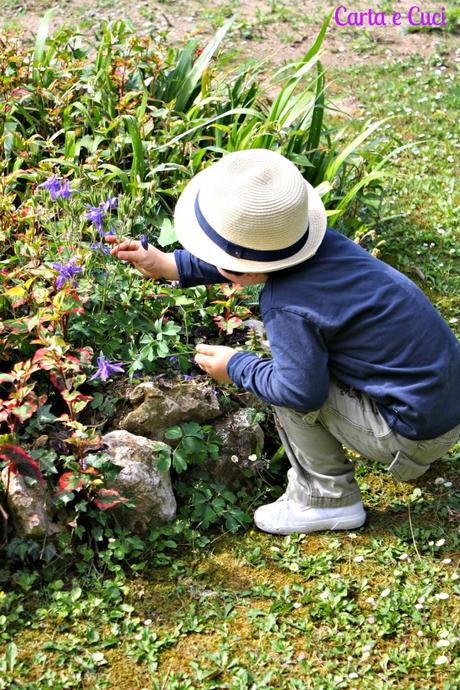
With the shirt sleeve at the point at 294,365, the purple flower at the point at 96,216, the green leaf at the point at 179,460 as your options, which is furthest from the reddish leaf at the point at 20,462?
the purple flower at the point at 96,216

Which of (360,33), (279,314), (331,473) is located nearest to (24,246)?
(279,314)

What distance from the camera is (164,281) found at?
11.5 feet

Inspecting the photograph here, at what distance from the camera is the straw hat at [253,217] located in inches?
98.3

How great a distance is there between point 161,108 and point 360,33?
2.96 m

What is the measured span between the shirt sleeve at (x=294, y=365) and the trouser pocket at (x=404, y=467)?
0.36 meters

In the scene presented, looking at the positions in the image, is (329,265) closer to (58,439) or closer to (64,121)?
(58,439)

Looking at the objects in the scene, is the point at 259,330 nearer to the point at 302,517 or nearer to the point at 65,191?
the point at 302,517

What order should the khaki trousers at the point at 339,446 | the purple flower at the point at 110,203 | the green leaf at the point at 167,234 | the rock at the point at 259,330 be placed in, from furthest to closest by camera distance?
1. the green leaf at the point at 167,234
2. the rock at the point at 259,330
3. the purple flower at the point at 110,203
4. the khaki trousers at the point at 339,446

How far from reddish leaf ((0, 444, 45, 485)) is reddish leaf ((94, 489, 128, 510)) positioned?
172mm

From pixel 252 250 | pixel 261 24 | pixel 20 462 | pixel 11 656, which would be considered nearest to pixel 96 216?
pixel 252 250

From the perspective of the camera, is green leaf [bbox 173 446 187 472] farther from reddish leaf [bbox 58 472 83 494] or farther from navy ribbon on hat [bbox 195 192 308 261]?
navy ribbon on hat [bbox 195 192 308 261]

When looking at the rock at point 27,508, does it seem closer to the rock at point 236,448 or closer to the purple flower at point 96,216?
the rock at point 236,448

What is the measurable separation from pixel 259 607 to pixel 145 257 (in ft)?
3.88

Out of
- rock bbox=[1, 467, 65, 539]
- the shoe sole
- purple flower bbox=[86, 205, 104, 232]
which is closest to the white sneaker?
the shoe sole
